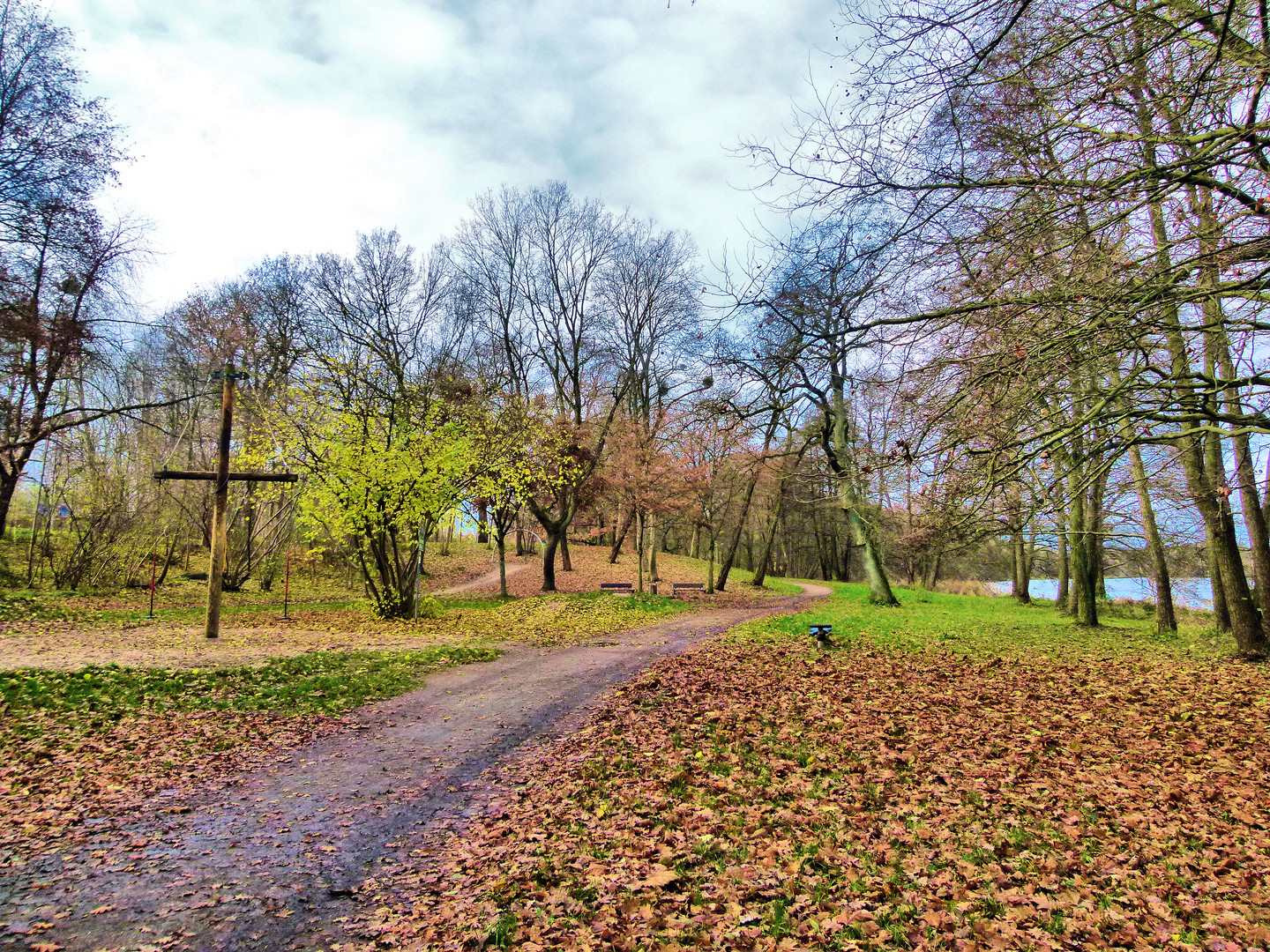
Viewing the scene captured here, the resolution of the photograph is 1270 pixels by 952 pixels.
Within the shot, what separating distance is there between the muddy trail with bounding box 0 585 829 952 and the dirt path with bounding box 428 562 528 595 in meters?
18.6

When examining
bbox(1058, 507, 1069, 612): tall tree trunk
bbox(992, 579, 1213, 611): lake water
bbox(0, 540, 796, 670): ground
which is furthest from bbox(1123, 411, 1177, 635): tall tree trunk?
bbox(0, 540, 796, 670): ground

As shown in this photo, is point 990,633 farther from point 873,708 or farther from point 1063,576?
point 1063,576

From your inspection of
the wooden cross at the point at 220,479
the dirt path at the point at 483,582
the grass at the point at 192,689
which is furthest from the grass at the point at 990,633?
the dirt path at the point at 483,582

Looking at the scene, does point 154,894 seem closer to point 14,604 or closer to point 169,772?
point 169,772

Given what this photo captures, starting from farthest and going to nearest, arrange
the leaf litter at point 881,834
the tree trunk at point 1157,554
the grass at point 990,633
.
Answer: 1. the tree trunk at point 1157,554
2. the grass at point 990,633
3. the leaf litter at point 881,834

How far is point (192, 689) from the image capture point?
316 inches

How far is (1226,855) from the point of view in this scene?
138 inches

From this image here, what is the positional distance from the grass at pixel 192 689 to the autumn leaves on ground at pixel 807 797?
5 cm

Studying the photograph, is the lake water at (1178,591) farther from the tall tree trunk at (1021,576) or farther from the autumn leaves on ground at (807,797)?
the autumn leaves on ground at (807,797)

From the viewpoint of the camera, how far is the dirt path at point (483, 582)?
2575 cm

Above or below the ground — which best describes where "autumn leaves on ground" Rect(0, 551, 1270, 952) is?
above

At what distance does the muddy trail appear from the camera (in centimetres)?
331

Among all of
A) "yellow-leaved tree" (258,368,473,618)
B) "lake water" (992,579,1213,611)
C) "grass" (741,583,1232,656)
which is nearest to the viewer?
"grass" (741,583,1232,656)

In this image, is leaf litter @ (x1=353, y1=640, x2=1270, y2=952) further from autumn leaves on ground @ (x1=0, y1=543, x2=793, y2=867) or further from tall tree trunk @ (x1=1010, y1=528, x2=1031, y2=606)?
tall tree trunk @ (x1=1010, y1=528, x2=1031, y2=606)
